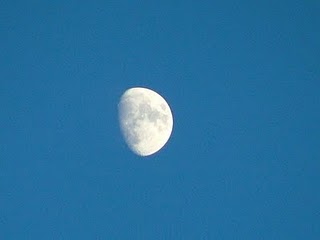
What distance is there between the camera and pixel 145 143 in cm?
284

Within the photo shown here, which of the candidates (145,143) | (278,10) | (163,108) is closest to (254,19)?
(278,10)

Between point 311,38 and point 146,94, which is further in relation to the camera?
point 311,38

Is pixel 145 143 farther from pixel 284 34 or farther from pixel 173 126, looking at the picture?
pixel 284 34

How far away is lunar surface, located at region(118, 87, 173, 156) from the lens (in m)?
2.83

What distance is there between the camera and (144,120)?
113 inches

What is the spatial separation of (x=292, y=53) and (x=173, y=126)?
2.35 feet

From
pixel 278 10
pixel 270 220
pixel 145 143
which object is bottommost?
pixel 270 220

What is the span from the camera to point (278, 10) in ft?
9.98

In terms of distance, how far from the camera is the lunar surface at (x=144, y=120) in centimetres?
283

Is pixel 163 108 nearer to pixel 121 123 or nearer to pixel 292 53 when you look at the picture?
pixel 121 123

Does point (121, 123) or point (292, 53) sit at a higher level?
point (292, 53)

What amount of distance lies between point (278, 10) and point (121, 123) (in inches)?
39.3

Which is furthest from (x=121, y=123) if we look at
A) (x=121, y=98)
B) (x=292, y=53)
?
(x=292, y=53)

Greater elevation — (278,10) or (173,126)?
(278,10)
